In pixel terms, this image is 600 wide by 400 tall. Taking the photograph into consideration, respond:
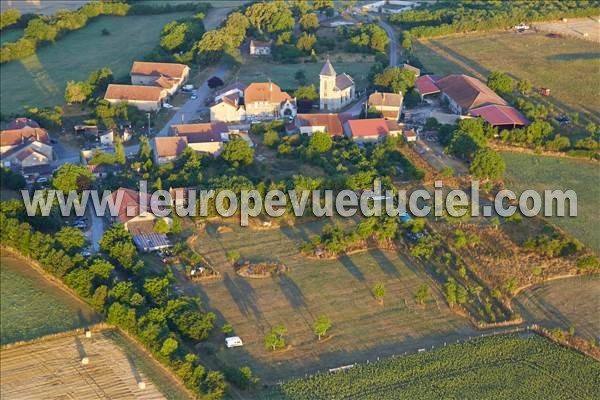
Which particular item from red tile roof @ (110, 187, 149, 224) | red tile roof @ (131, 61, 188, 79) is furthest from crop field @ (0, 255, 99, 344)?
red tile roof @ (131, 61, 188, 79)

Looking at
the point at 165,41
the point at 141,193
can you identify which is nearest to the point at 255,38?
the point at 165,41

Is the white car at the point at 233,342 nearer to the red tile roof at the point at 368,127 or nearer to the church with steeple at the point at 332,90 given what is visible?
the red tile roof at the point at 368,127

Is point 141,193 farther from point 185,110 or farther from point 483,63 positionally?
point 483,63

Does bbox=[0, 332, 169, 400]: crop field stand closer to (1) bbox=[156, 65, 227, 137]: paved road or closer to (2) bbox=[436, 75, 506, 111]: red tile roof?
(1) bbox=[156, 65, 227, 137]: paved road

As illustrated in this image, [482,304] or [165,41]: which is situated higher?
[165,41]

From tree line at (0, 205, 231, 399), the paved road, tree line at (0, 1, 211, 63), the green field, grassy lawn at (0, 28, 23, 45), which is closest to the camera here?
tree line at (0, 205, 231, 399)

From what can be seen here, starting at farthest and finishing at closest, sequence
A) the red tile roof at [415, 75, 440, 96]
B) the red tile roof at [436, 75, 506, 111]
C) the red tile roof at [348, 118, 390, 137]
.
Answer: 1. the red tile roof at [415, 75, 440, 96]
2. the red tile roof at [436, 75, 506, 111]
3. the red tile roof at [348, 118, 390, 137]

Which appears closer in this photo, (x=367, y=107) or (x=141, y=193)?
(x=141, y=193)
